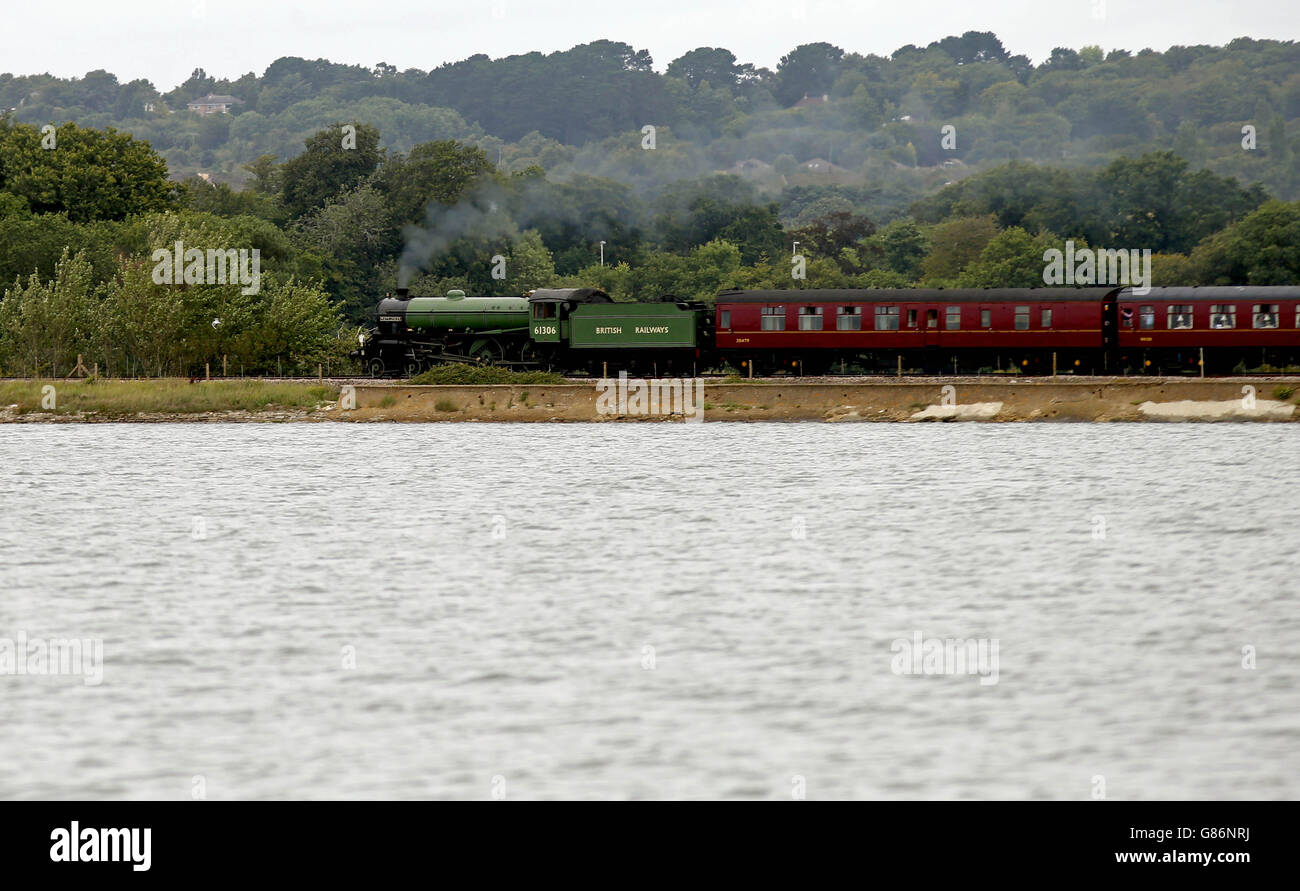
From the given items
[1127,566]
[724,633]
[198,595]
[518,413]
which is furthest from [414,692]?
[518,413]

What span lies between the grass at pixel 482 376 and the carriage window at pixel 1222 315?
80.8 ft

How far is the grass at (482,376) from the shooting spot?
62.3m

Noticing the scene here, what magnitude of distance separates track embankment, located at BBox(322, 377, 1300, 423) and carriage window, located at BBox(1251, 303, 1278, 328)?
4.29m

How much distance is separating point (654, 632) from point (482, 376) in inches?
1721

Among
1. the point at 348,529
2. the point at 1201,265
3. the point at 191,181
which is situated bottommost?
the point at 348,529

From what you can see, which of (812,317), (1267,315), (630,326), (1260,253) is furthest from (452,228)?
(1267,315)

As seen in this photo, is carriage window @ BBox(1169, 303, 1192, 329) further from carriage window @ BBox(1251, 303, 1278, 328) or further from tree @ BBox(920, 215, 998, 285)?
tree @ BBox(920, 215, 998, 285)

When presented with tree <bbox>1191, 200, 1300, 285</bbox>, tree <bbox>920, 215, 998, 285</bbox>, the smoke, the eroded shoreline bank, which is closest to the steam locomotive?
the eroded shoreline bank

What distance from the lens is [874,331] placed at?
2480 inches

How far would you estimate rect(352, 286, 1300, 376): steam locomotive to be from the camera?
199 ft

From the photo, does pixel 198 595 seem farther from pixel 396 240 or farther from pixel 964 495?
pixel 396 240

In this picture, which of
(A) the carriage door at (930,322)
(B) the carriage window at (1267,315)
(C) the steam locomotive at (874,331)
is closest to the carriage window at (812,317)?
(C) the steam locomotive at (874,331)

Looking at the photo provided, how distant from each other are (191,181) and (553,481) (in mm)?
116099

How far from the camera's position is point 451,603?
75.5ft
